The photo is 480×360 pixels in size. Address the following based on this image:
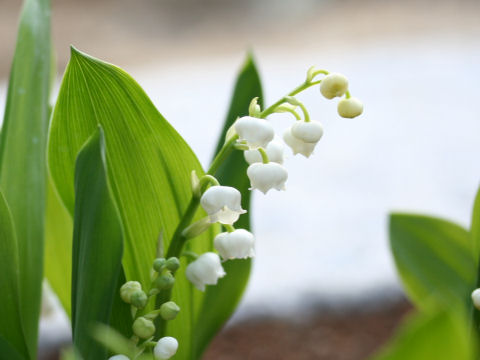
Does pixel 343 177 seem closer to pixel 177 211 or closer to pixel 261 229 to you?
pixel 261 229

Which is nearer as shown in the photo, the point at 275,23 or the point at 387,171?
the point at 387,171

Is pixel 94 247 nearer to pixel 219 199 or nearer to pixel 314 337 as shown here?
pixel 219 199

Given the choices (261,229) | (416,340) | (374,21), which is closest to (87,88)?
(416,340)

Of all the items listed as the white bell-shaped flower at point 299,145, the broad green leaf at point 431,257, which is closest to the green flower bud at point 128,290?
the white bell-shaped flower at point 299,145

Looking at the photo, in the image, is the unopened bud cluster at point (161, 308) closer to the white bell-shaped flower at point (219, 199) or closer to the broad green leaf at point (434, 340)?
the white bell-shaped flower at point (219, 199)

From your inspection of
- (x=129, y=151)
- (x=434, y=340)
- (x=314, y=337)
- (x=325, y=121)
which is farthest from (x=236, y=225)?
(x=325, y=121)
